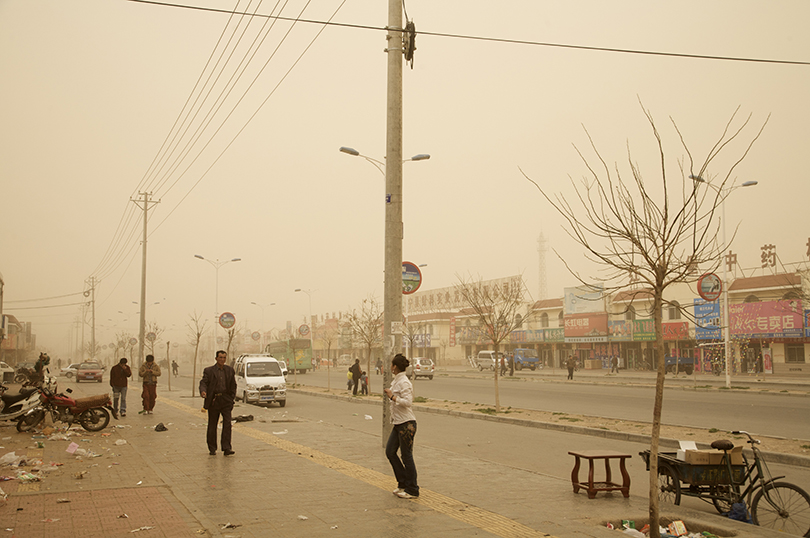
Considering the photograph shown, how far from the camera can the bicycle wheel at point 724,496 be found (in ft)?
22.7

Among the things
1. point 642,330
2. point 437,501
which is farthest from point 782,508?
point 642,330

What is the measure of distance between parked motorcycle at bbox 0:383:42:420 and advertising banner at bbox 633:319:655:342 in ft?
161

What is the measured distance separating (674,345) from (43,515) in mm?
53355

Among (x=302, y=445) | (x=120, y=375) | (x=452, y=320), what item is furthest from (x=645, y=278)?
(x=452, y=320)

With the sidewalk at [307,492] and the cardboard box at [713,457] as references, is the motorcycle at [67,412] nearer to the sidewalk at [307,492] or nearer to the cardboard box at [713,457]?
the sidewalk at [307,492]

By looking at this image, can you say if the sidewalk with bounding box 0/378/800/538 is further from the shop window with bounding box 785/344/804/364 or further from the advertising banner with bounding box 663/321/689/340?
the advertising banner with bounding box 663/321/689/340

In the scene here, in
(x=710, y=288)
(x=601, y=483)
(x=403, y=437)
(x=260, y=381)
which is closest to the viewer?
(x=403, y=437)

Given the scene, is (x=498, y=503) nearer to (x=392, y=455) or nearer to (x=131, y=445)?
(x=392, y=455)

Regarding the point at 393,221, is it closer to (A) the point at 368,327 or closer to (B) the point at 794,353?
(A) the point at 368,327

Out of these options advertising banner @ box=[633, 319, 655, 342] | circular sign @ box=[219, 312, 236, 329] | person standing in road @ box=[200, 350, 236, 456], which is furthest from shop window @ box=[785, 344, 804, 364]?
person standing in road @ box=[200, 350, 236, 456]

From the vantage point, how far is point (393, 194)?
1112 centimetres

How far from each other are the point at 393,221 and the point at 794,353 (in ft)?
143

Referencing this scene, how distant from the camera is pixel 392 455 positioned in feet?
25.1

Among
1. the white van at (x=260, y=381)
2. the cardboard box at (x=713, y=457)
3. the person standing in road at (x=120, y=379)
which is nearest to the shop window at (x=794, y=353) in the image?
the white van at (x=260, y=381)
